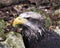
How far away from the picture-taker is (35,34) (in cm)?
743

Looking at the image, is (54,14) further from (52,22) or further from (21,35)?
(21,35)

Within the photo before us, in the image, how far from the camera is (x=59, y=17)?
33.7ft

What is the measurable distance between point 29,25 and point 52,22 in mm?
2715

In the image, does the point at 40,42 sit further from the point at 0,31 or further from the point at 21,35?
the point at 0,31

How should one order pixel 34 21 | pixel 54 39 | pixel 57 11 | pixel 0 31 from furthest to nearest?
1. pixel 57 11
2. pixel 0 31
3. pixel 34 21
4. pixel 54 39

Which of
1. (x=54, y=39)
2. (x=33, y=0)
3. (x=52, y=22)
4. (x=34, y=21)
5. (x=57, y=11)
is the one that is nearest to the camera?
(x=54, y=39)

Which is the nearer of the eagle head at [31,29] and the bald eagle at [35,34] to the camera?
the bald eagle at [35,34]

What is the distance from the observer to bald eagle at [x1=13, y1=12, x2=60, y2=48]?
7.06 metres

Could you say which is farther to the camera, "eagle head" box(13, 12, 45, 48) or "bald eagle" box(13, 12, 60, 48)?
"eagle head" box(13, 12, 45, 48)

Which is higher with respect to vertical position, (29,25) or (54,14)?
(29,25)

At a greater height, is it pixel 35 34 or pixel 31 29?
pixel 31 29

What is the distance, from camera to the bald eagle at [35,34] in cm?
706

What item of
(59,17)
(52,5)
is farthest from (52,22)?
(52,5)

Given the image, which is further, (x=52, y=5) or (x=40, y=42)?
(x=52, y=5)
